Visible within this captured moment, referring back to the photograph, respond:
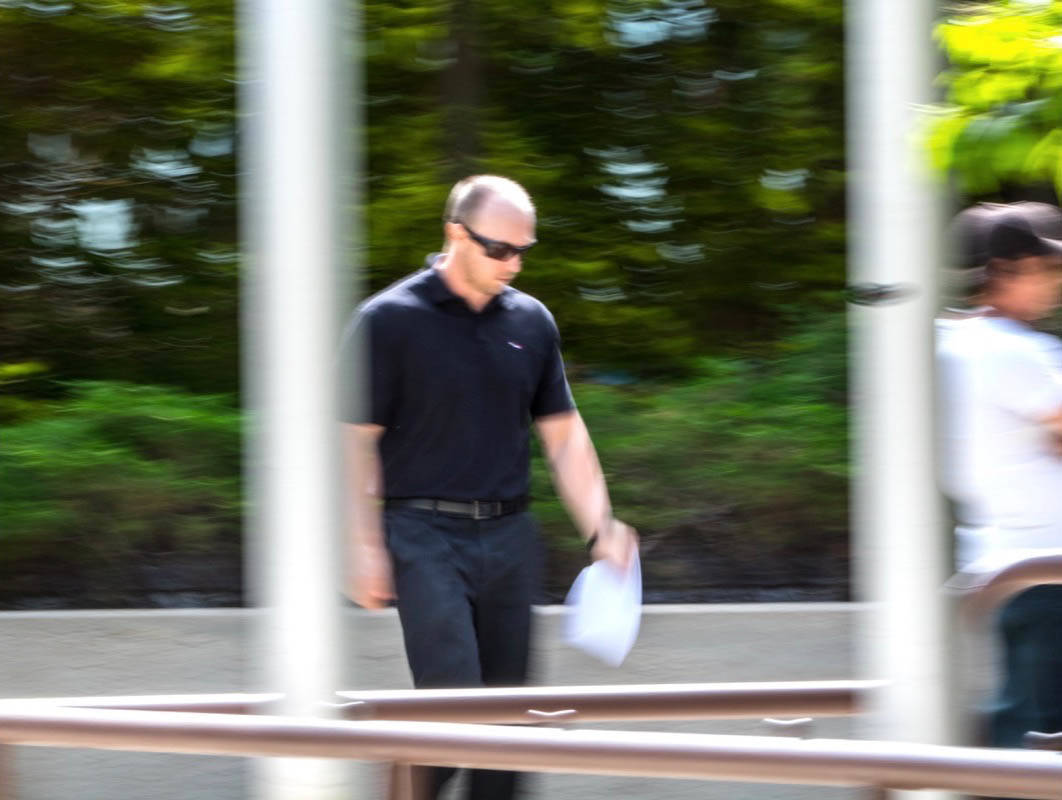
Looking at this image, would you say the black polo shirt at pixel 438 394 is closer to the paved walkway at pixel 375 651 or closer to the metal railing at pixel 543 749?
the metal railing at pixel 543 749

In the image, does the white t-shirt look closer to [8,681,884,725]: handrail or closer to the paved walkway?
[8,681,884,725]: handrail

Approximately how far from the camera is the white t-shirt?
3.14 metres

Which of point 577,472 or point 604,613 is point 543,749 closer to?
point 604,613

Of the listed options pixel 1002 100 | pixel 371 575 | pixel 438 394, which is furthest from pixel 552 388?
pixel 1002 100

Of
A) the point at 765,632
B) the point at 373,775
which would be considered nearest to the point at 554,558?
the point at 765,632

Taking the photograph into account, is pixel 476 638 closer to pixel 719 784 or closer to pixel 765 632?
pixel 719 784

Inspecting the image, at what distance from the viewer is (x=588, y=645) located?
11.3 ft

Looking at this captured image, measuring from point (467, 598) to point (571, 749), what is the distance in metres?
1.34

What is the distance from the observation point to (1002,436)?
3152mm

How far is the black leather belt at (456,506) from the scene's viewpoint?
11.3 ft

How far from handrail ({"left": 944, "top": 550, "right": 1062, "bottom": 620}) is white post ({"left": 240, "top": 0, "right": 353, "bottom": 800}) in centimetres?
109

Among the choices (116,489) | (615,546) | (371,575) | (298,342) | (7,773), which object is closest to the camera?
(7,773)

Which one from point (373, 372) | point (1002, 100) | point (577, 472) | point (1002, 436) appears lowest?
point (577, 472)

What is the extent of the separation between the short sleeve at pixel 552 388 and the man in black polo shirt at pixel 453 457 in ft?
0.34
